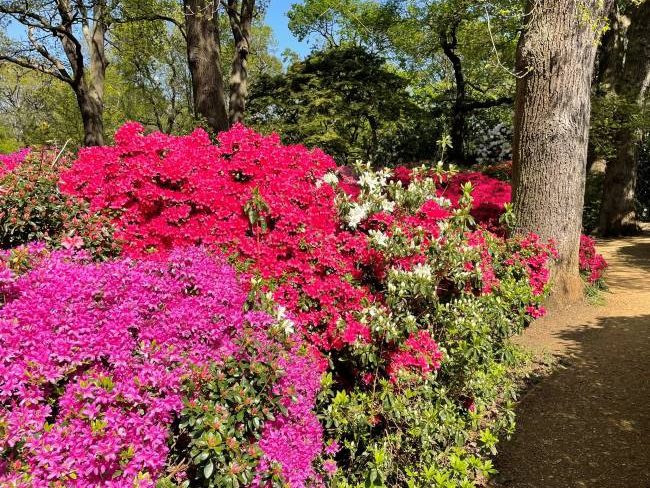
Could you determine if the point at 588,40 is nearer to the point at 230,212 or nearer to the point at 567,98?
the point at 567,98

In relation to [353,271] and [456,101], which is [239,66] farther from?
[353,271]

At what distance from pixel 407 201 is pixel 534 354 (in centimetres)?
260

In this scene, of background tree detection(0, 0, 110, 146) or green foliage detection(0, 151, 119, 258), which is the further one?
background tree detection(0, 0, 110, 146)

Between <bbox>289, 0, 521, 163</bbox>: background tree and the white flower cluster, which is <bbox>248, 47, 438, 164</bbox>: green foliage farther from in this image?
the white flower cluster

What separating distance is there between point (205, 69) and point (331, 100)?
5.61 metres

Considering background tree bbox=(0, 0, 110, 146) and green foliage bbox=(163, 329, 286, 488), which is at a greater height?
background tree bbox=(0, 0, 110, 146)

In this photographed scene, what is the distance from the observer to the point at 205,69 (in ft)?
26.6

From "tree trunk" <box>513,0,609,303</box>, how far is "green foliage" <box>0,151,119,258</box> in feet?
15.5

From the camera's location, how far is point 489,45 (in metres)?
13.3

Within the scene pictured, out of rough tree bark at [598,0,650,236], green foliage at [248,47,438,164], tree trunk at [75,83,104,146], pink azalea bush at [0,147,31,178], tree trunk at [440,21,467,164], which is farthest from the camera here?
tree trunk at [440,21,467,164]

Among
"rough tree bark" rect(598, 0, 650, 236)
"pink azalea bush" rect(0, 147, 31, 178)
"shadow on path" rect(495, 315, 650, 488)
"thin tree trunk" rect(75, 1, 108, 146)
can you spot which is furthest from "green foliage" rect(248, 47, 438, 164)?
"shadow on path" rect(495, 315, 650, 488)

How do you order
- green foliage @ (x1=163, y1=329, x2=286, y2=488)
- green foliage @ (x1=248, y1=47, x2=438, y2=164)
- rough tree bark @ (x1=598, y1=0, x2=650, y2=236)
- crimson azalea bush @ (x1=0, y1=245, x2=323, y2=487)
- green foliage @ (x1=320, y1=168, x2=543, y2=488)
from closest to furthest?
1. crimson azalea bush @ (x1=0, y1=245, x2=323, y2=487)
2. green foliage @ (x1=163, y1=329, x2=286, y2=488)
3. green foliage @ (x1=320, y1=168, x2=543, y2=488)
4. rough tree bark @ (x1=598, y1=0, x2=650, y2=236)
5. green foliage @ (x1=248, y1=47, x2=438, y2=164)

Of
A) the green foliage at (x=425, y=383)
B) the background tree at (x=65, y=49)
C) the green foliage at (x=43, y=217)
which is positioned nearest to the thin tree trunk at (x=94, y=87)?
the background tree at (x=65, y=49)

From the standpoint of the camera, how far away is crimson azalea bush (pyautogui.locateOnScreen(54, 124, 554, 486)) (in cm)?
277
